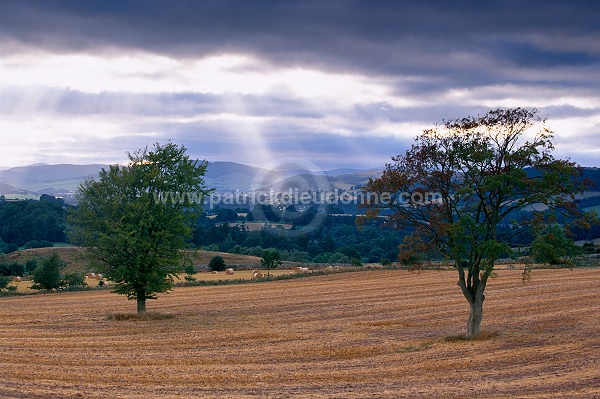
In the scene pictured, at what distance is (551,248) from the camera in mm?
23531

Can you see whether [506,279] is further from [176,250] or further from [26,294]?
[26,294]

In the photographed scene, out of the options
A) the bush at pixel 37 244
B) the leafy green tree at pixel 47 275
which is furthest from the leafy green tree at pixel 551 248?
the bush at pixel 37 244

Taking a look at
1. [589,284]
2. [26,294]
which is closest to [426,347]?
[589,284]

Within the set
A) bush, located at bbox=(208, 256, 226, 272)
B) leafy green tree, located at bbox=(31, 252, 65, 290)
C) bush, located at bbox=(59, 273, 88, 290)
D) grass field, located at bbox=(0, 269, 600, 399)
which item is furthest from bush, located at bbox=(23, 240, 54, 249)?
grass field, located at bbox=(0, 269, 600, 399)

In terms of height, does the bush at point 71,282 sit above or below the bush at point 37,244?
below

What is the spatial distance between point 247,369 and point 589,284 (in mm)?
29879

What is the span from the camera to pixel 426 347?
80.0 ft

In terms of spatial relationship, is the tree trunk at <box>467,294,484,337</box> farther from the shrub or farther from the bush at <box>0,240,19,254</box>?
the bush at <box>0,240,19,254</box>

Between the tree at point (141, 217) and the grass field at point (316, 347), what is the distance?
2.55 meters

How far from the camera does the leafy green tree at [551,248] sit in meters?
23.6

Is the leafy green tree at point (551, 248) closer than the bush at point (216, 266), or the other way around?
the leafy green tree at point (551, 248)

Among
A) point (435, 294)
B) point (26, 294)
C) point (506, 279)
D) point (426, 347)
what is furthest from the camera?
point (26, 294)

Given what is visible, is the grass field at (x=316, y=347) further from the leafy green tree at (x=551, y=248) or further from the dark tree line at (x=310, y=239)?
the dark tree line at (x=310, y=239)

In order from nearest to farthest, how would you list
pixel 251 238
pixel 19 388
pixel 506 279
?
pixel 19 388
pixel 506 279
pixel 251 238
